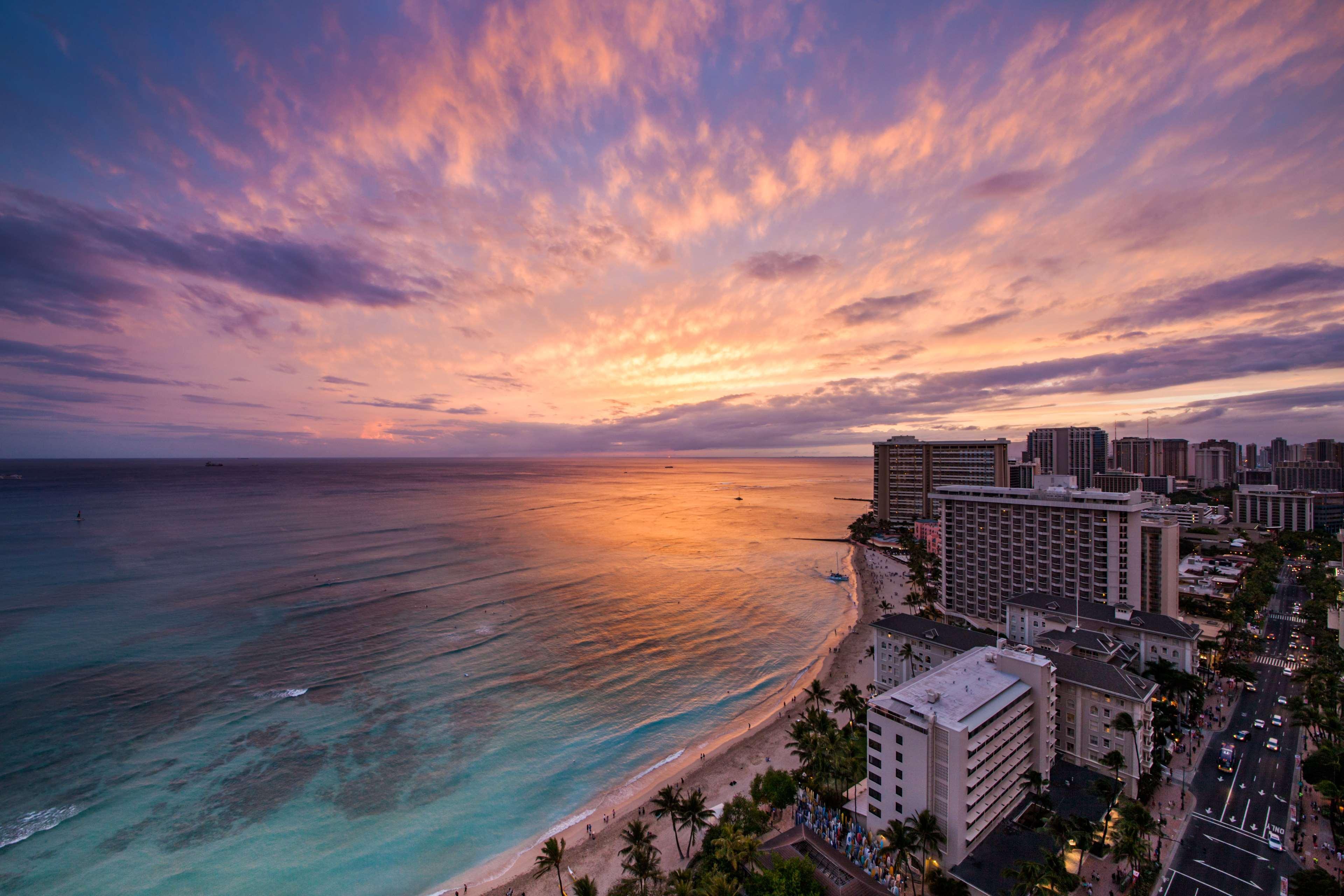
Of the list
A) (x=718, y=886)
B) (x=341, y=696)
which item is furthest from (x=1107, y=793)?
(x=341, y=696)

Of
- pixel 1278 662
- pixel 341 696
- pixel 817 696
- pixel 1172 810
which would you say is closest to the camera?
pixel 1172 810

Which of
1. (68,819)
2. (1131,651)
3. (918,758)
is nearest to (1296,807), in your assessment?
(1131,651)

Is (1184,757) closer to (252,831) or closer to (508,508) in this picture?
(252,831)

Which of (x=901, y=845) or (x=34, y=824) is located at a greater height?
(x=901, y=845)

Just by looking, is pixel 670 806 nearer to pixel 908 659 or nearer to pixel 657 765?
pixel 657 765

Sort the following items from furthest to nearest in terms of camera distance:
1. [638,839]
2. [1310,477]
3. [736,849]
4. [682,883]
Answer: [1310,477], [638,839], [736,849], [682,883]

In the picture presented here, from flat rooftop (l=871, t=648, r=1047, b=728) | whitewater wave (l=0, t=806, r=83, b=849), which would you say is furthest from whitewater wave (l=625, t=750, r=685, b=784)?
whitewater wave (l=0, t=806, r=83, b=849)
